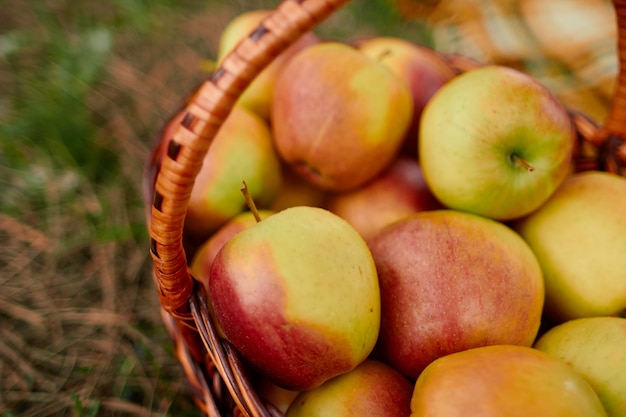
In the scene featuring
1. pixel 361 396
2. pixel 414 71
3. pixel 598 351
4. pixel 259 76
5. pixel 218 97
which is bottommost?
pixel 598 351

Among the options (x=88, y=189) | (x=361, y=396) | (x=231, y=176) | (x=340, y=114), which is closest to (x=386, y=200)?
(x=340, y=114)

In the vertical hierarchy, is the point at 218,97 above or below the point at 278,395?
above

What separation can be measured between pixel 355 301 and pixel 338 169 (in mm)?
313

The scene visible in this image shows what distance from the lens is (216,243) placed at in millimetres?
878

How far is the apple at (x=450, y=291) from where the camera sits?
0.72m

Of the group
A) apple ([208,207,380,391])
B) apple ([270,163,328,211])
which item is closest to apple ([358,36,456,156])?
apple ([270,163,328,211])

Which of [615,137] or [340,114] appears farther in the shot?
[615,137]

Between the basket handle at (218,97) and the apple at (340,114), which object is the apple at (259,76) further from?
the basket handle at (218,97)

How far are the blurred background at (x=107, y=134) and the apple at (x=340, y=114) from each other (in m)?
0.57

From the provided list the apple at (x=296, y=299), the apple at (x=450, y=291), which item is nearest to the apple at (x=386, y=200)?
the apple at (x=450, y=291)

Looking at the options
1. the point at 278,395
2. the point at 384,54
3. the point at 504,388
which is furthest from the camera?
the point at 384,54

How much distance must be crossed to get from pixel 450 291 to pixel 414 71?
1.75ft

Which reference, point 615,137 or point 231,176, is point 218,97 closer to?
point 231,176

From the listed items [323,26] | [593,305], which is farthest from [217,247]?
[323,26]
